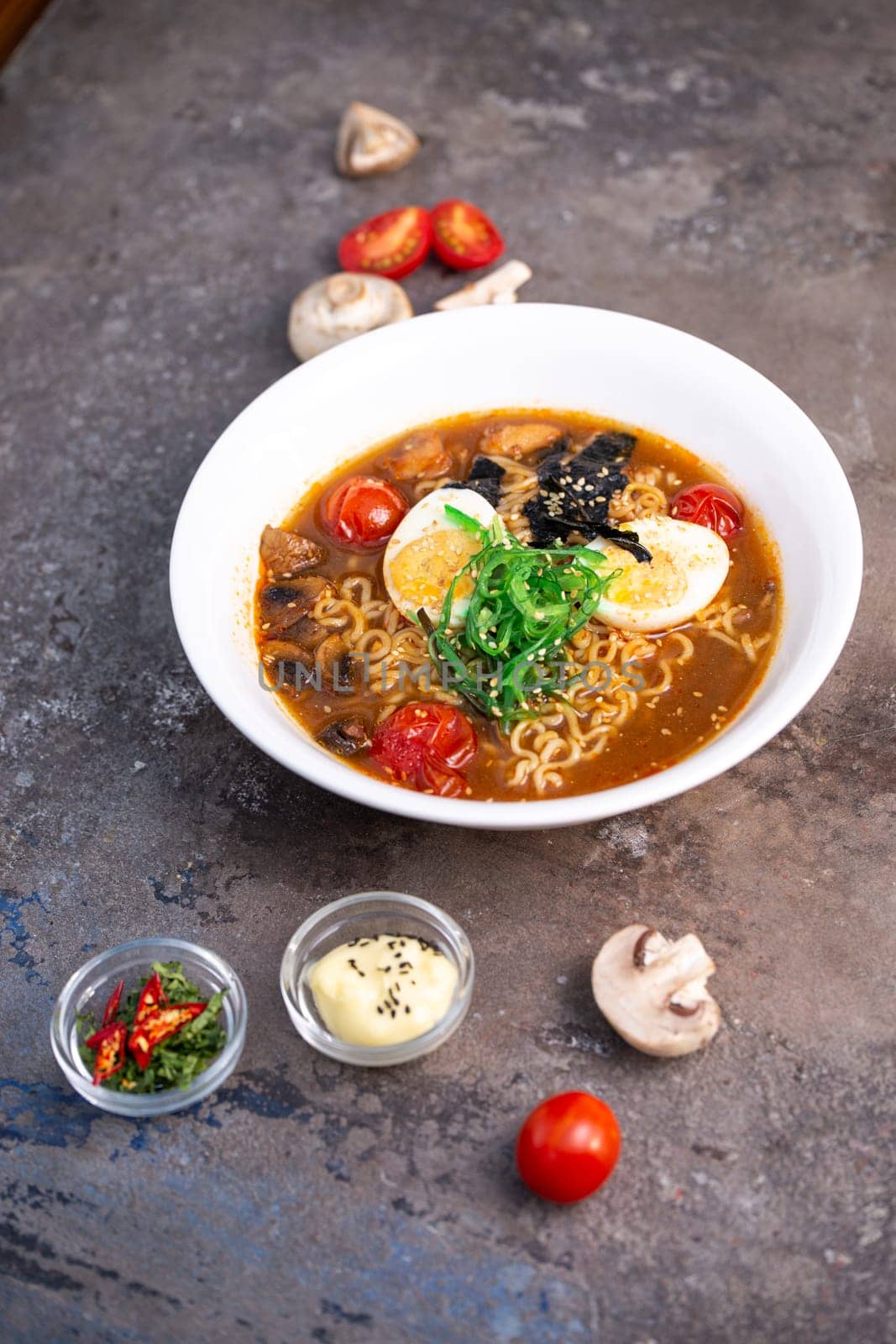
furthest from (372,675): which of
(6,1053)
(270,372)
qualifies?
(270,372)

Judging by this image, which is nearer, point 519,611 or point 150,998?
point 150,998

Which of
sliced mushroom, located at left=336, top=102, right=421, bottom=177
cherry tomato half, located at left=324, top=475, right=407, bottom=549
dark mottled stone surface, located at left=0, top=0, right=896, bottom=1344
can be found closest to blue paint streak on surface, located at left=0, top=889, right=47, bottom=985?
dark mottled stone surface, located at left=0, top=0, right=896, bottom=1344

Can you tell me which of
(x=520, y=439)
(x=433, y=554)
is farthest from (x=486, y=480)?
(x=433, y=554)

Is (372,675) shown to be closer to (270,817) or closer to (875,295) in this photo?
(270,817)

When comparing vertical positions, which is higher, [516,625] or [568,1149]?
[516,625]

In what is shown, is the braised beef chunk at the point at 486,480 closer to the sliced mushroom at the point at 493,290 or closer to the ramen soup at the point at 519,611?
the ramen soup at the point at 519,611

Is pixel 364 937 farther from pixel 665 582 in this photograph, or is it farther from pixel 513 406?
pixel 513 406
